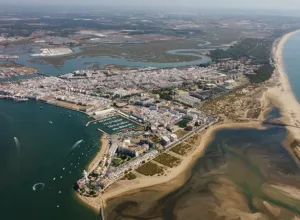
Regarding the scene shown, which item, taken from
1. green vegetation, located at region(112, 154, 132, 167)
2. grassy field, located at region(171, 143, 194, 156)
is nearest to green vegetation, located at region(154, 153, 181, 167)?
grassy field, located at region(171, 143, 194, 156)

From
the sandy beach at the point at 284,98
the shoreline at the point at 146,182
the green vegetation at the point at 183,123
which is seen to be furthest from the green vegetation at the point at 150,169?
the sandy beach at the point at 284,98

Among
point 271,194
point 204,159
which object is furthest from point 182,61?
point 271,194

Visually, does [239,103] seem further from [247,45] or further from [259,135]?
[247,45]

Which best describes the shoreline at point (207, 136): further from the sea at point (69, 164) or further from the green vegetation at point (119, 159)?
the green vegetation at point (119, 159)

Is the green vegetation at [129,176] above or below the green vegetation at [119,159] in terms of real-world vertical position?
below

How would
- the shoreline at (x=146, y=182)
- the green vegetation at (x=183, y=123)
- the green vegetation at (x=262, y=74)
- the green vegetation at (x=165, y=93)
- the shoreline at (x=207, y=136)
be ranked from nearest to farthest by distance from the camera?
the shoreline at (x=146, y=182)
the shoreline at (x=207, y=136)
the green vegetation at (x=183, y=123)
the green vegetation at (x=165, y=93)
the green vegetation at (x=262, y=74)

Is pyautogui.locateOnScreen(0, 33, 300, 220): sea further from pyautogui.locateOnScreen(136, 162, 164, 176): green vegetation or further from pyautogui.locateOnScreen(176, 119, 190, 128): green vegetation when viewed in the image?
pyautogui.locateOnScreen(176, 119, 190, 128): green vegetation

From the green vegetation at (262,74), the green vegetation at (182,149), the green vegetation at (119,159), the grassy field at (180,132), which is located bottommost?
the green vegetation at (119,159)
